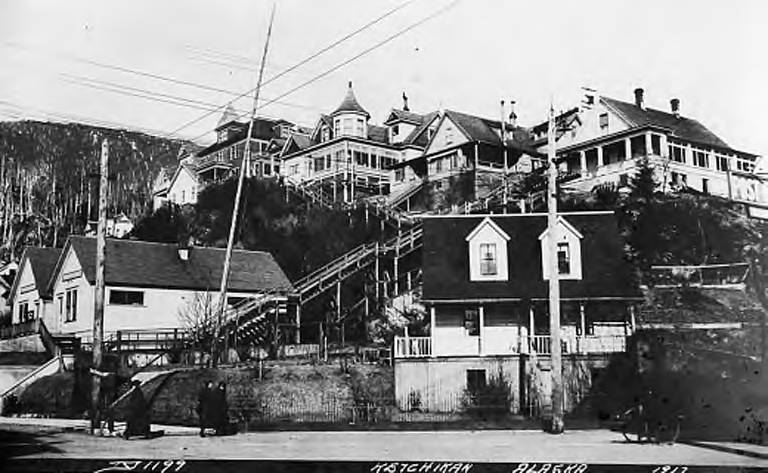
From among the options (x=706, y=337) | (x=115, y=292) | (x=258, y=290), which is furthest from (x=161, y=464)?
(x=706, y=337)

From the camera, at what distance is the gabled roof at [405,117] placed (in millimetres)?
13955

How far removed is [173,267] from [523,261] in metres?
5.07

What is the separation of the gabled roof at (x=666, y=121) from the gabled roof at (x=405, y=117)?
3255 mm

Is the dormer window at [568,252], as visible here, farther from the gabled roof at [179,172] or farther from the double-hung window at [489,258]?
the gabled roof at [179,172]

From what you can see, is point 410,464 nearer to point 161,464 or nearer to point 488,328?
point 161,464

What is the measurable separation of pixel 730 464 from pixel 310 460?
3967 mm

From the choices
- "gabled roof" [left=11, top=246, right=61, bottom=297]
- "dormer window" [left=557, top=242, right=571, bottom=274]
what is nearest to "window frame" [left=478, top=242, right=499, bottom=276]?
"dormer window" [left=557, top=242, right=571, bottom=274]

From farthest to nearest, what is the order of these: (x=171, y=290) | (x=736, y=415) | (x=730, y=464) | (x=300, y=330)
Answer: (x=300, y=330) → (x=171, y=290) → (x=736, y=415) → (x=730, y=464)

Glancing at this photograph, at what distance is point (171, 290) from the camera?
12.2m

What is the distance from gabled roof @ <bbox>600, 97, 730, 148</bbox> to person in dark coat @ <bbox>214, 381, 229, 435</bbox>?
5.86 metres

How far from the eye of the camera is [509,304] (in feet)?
38.9

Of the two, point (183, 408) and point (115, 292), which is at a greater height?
point (115, 292)

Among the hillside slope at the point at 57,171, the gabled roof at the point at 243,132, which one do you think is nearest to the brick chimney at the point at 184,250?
the gabled roof at the point at 243,132

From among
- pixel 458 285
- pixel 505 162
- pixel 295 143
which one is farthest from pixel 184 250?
pixel 505 162
